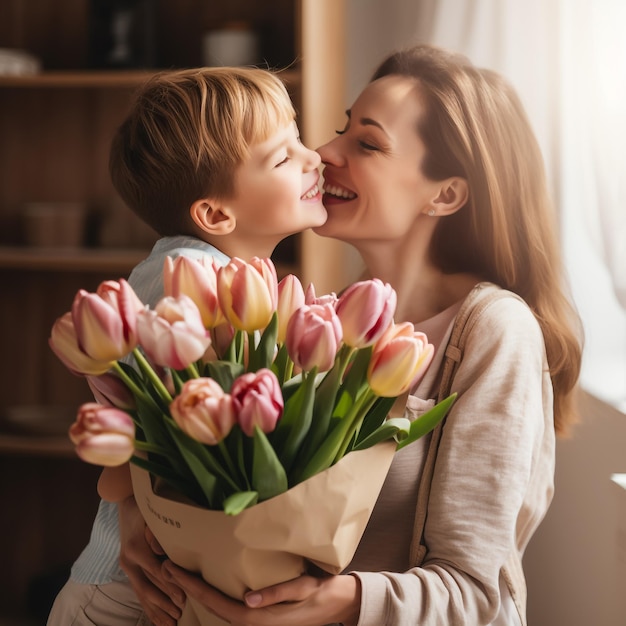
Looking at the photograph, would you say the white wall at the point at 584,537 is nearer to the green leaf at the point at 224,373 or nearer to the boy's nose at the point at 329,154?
the boy's nose at the point at 329,154

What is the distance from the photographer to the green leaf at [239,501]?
76 centimetres

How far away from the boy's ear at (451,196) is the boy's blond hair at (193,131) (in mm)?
311

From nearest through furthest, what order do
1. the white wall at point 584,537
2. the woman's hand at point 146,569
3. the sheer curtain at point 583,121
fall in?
the woman's hand at point 146,569, the white wall at point 584,537, the sheer curtain at point 583,121

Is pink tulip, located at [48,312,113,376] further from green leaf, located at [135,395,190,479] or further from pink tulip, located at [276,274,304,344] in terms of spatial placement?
pink tulip, located at [276,274,304,344]

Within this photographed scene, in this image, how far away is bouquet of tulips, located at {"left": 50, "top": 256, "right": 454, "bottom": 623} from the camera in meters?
0.76

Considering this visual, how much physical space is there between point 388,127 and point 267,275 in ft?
2.42

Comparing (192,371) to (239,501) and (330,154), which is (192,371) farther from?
(330,154)

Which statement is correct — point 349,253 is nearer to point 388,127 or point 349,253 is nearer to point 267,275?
point 388,127

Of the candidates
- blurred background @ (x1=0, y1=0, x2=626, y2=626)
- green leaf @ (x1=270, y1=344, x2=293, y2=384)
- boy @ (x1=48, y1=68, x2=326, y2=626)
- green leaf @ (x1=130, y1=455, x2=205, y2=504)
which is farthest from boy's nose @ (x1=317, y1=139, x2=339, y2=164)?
green leaf @ (x1=130, y1=455, x2=205, y2=504)

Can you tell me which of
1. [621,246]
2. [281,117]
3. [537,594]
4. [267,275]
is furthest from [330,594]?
[537,594]

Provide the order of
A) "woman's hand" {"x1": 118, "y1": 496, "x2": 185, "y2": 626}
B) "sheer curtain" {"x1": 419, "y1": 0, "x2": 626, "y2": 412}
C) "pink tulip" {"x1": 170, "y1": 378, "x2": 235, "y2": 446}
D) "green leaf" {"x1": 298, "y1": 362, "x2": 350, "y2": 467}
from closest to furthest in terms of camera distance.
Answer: "pink tulip" {"x1": 170, "y1": 378, "x2": 235, "y2": 446}
"green leaf" {"x1": 298, "y1": 362, "x2": 350, "y2": 467}
"woman's hand" {"x1": 118, "y1": 496, "x2": 185, "y2": 626}
"sheer curtain" {"x1": 419, "y1": 0, "x2": 626, "y2": 412}

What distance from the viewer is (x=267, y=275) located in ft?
2.78

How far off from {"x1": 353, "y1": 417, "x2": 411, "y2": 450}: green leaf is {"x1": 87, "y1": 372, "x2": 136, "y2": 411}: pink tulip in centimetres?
22

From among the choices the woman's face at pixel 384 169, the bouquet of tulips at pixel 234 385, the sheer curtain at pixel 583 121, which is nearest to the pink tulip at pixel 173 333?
the bouquet of tulips at pixel 234 385
